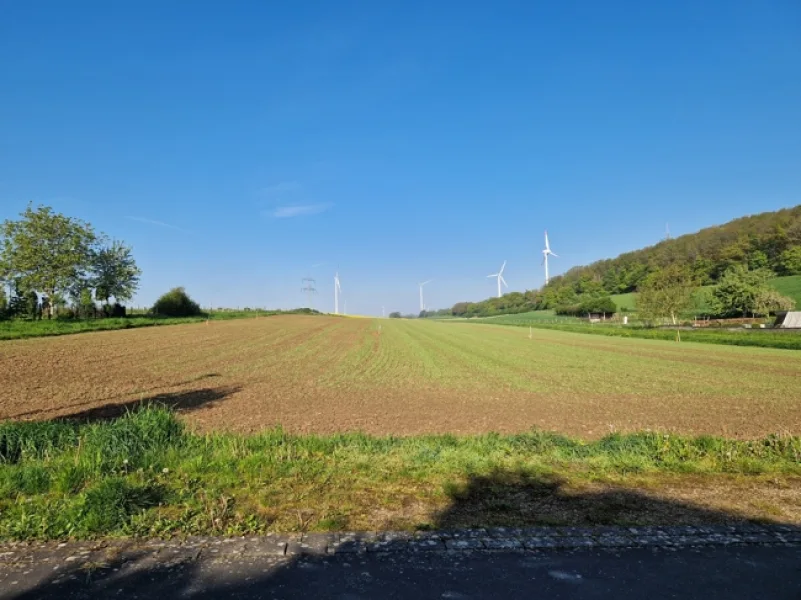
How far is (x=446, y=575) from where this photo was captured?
354 cm

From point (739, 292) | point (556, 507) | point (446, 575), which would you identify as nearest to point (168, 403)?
point (556, 507)

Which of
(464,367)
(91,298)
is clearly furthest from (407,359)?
(91,298)

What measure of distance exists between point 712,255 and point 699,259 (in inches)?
273

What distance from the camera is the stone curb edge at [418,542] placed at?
3863 mm

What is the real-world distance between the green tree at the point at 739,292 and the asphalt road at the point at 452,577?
9245 cm

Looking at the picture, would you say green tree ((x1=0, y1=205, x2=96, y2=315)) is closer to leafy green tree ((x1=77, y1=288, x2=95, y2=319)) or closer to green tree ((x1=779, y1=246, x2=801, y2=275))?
leafy green tree ((x1=77, y1=288, x2=95, y2=319))

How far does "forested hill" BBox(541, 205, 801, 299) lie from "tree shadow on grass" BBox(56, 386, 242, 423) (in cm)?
11391

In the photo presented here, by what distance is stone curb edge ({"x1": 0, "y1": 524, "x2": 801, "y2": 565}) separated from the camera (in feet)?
12.7

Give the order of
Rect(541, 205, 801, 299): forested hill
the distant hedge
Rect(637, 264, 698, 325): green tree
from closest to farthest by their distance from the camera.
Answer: Rect(637, 264, 698, 325): green tree → Rect(541, 205, 801, 299): forested hill → the distant hedge

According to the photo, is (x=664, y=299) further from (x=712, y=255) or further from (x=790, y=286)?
(x=712, y=255)

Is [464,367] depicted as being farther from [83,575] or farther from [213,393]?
[83,575]

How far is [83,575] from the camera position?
353 centimetres

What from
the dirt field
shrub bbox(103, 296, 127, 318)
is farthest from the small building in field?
shrub bbox(103, 296, 127, 318)

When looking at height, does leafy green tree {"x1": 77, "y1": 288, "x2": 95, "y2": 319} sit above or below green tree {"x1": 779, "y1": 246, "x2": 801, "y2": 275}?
below
